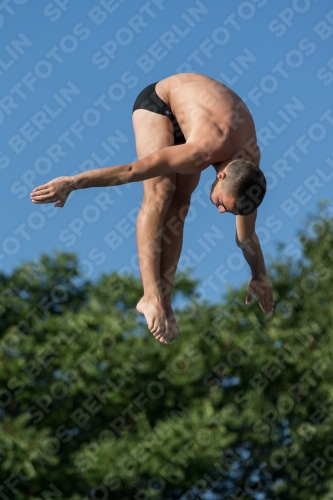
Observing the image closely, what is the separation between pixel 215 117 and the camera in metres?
6.33

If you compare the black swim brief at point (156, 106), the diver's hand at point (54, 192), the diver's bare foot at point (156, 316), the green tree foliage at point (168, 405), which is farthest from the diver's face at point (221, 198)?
the green tree foliage at point (168, 405)

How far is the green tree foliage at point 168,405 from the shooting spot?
2070 cm

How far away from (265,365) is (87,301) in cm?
561

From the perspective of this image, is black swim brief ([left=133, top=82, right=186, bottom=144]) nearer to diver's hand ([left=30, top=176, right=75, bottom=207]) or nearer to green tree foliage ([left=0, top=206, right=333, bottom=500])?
diver's hand ([left=30, top=176, right=75, bottom=207])

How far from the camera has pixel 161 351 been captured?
71.8 ft

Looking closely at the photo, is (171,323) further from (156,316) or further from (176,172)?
(176,172)

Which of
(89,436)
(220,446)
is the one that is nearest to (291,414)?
(220,446)

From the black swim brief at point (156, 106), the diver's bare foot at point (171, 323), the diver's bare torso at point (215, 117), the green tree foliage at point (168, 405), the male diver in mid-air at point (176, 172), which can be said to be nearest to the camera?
the male diver in mid-air at point (176, 172)

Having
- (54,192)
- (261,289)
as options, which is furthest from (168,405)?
(54,192)

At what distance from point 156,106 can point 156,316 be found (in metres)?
1.68

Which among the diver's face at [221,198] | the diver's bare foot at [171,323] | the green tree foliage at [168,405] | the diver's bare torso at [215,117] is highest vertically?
the diver's bare torso at [215,117]

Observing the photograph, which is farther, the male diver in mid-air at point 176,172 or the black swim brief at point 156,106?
the black swim brief at point 156,106

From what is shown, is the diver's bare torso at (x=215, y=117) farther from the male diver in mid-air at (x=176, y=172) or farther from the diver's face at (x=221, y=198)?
the diver's face at (x=221, y=198)

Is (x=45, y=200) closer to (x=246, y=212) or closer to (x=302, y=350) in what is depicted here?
(x=246, y=212)
